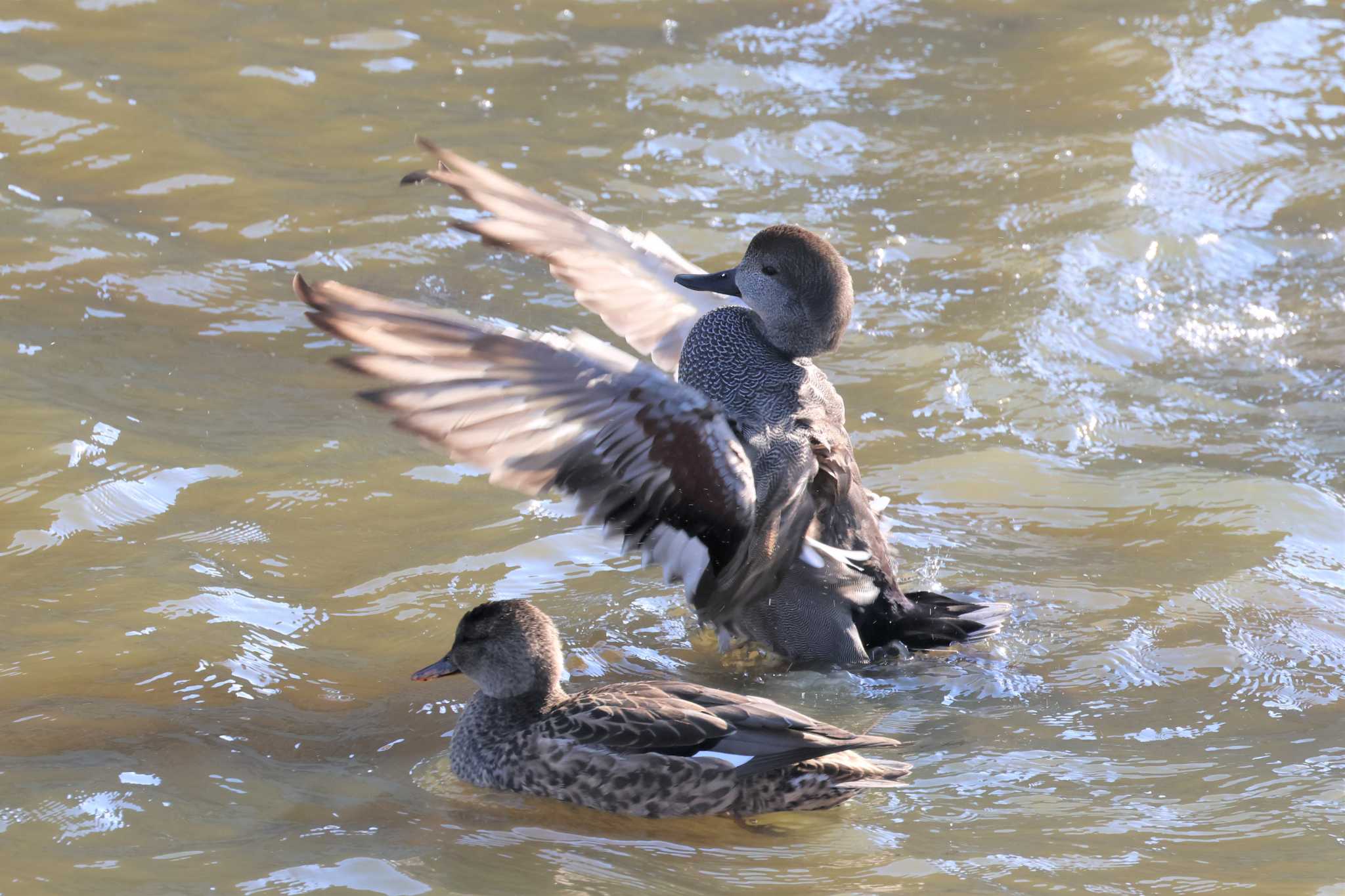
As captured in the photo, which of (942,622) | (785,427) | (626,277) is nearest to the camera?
(785,427)

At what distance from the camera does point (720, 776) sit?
4023mm

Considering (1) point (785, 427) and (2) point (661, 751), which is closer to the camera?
(2) point (661, 751)

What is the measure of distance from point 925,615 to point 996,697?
45 cm

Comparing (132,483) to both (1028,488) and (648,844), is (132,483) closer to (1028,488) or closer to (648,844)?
(648,844)

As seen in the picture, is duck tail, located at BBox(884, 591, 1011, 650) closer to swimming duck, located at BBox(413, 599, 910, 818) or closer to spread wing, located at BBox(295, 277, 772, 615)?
spread wing, located at BBox(295, 277, 772, 615)

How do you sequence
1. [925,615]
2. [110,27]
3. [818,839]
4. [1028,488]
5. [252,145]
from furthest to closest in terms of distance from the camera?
[110,27]
[252,145]
[1028,488]
[925,615]
[818,839]

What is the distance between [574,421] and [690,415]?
0.32 m

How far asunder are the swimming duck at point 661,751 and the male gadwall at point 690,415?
51 cm

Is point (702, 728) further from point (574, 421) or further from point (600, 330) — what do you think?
point (600, 330)

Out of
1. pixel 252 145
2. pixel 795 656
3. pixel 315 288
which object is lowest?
pixel 795 656

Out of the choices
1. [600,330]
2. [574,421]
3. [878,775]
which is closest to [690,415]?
[574,421]

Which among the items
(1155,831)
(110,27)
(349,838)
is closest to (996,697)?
(1155,831)

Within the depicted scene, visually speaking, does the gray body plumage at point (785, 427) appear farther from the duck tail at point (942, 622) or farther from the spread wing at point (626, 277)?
the spread wing at point (626, 277)

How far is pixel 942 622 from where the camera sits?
502cm
